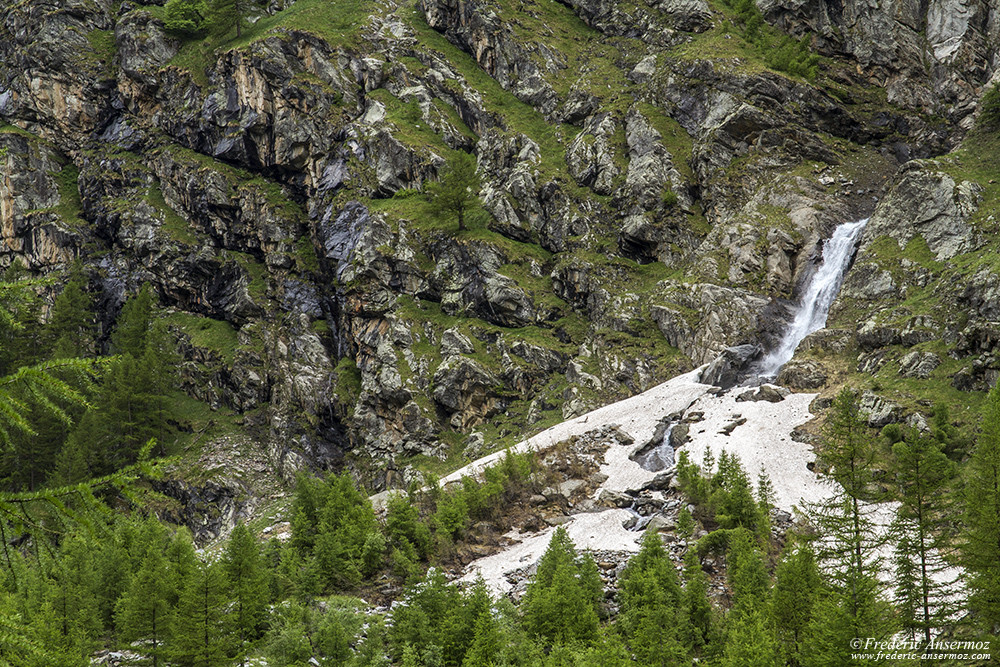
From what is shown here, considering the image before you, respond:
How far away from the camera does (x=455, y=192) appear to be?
198ft

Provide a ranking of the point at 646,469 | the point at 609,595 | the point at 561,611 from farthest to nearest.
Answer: the point at 646,469, the point at 609,595, the point at 561,611

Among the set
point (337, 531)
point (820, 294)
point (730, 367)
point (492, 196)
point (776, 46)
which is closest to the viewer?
point (337, 531)

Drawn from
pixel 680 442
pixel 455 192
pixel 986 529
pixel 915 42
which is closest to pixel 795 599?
pixel 986 529

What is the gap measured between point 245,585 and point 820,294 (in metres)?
46.1

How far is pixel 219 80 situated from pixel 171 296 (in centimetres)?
2889

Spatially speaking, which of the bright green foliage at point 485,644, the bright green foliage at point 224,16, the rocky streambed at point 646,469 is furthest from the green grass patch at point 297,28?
the bright green foliage at point 485,644

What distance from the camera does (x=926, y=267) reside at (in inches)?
1649

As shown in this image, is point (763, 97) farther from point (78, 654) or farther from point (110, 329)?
point (110, 329)

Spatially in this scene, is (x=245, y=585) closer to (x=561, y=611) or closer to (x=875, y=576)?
(x=561, y=611)

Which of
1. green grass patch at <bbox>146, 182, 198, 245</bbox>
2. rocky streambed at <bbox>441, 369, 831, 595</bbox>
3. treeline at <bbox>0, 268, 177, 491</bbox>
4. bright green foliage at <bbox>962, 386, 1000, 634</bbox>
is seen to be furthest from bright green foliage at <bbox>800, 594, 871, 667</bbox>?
green grass patch at <bbox>146, 182, 198, 245</bbox>

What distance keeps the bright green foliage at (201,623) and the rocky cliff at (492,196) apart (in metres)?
31.5

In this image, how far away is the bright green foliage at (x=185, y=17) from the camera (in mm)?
81375

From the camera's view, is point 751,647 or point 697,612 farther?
point 697,612

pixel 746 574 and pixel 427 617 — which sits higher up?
pixel 746 574
